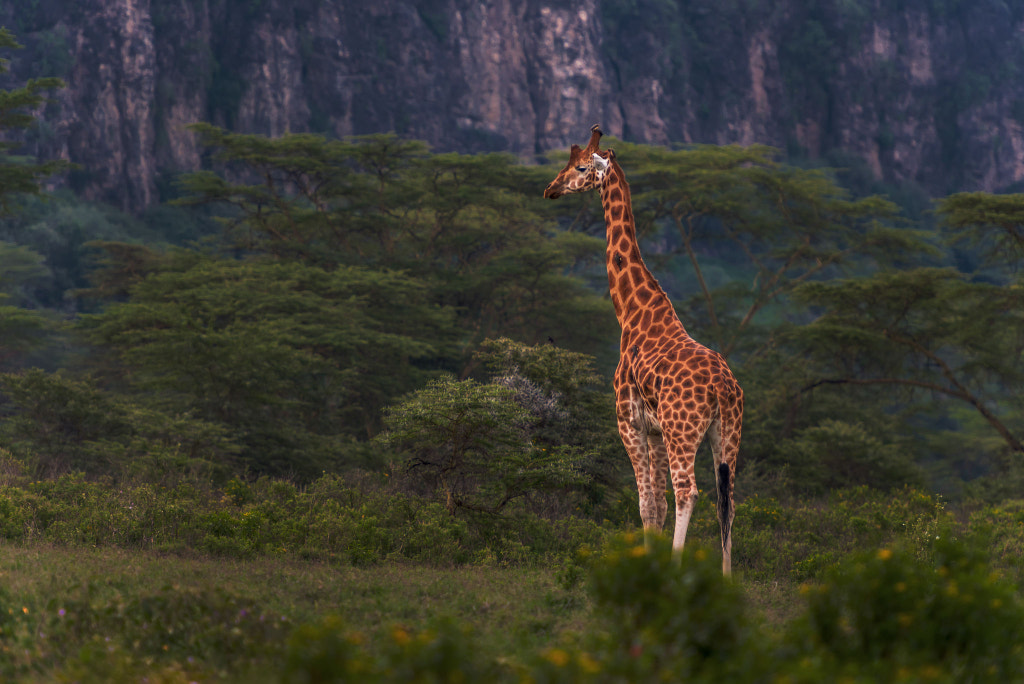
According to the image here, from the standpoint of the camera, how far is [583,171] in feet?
26.7

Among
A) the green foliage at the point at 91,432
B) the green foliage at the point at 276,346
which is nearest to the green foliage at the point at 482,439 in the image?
the green foliage at the point at 91,432

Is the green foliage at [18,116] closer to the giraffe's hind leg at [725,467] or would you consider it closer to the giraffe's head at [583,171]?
the giraffe's head at [583,171]

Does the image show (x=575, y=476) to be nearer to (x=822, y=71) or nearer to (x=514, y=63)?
(x=514, y=63)

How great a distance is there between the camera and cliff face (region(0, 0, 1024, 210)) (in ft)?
128

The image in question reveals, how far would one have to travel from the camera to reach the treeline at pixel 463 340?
37.9 ft

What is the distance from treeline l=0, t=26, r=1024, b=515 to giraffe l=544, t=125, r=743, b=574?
2148 mm

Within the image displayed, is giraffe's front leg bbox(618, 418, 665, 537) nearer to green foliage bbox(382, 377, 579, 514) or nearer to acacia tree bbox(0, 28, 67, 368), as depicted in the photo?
green foliage bbox(382, 377, 579, 514)

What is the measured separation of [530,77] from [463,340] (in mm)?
31107

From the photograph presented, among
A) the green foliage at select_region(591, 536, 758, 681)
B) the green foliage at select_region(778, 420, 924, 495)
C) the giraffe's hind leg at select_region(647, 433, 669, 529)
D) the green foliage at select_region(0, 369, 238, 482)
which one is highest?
the green foliage at select_region(591, 536, 758, 681)

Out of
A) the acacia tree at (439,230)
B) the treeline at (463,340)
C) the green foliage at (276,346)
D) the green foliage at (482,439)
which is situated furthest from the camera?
the acacia tree at (439,230)

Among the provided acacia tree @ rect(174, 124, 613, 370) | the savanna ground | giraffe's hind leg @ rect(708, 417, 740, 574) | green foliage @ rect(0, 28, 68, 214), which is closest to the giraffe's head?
giraffe's hind leg @ rect(708, 417, 740, 574)

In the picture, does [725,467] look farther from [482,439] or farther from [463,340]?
[463,340]

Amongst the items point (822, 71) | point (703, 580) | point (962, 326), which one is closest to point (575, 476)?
point (703, 580)

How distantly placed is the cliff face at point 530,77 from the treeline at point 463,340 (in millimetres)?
9111
